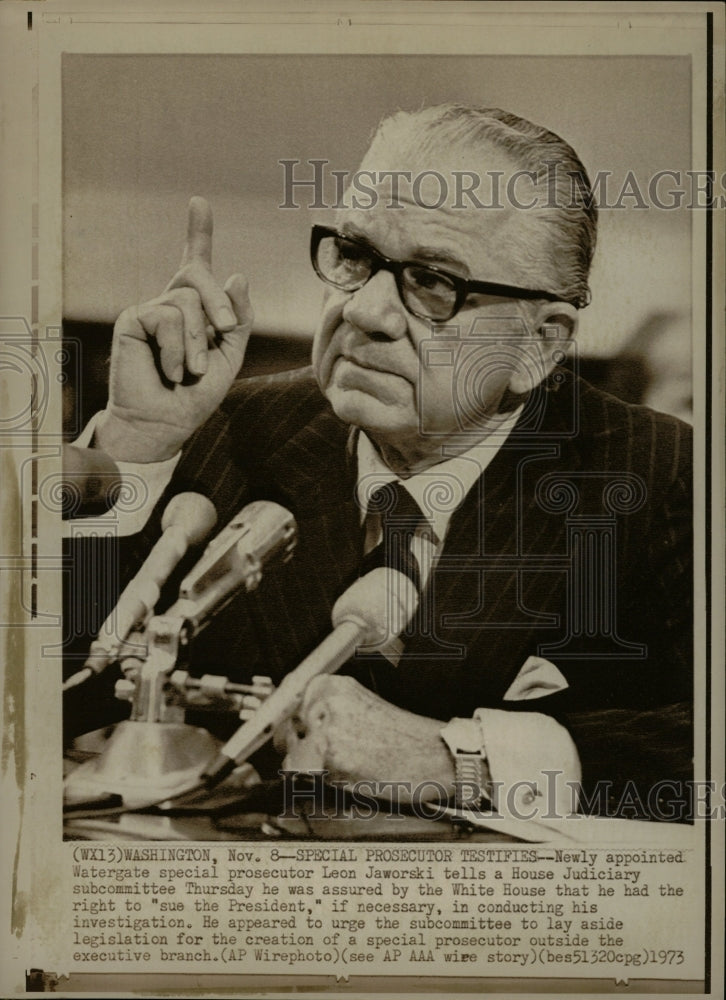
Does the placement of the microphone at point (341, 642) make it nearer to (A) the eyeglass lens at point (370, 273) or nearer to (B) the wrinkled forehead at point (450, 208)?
(A) the eyeglass lens at point (370, 273)

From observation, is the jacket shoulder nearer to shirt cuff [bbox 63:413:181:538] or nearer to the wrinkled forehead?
the wrinkled forehead

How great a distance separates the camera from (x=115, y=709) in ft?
5.69

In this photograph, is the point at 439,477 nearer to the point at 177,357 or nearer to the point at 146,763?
→ the point at 177,357

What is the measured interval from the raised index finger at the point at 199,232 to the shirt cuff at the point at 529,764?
101 centimetres

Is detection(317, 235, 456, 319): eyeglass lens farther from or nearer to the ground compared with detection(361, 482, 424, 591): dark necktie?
farther from the ground

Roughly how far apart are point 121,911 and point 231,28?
169 centimetres

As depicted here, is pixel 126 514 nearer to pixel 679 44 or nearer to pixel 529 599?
pixel 529 599

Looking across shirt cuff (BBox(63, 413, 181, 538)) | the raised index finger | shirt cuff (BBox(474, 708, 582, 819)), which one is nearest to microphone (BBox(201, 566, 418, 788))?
shirt cuff (BBox(474, 708, 582, 819))

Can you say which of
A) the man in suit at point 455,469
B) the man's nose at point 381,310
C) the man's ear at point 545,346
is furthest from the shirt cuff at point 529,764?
the man's nose at point 381,310

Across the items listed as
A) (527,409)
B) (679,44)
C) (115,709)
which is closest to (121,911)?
(115,709)

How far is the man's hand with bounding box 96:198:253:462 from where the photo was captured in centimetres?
175

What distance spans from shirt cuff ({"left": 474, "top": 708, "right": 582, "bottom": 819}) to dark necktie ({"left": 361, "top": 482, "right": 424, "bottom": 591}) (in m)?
0.31

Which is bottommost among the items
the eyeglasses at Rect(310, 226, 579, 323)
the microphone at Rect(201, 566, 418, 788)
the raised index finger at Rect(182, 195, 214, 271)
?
the microphone at Rect(201, 566, 418, 788)

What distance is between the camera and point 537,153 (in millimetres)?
1729
